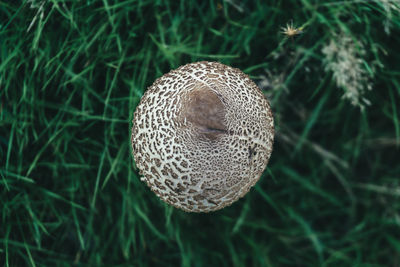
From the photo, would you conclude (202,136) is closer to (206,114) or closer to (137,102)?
(206,114)

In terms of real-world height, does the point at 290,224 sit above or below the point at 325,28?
below

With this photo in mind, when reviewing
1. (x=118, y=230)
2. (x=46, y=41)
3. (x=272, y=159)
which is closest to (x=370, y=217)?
(x=272, y=159)

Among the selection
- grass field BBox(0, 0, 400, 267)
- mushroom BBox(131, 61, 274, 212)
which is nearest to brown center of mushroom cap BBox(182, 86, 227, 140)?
mushroom BBox(131, 61, 274, 212)

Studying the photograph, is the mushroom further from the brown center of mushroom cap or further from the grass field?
the grass field

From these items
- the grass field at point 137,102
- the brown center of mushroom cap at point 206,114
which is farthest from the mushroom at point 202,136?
the grass field at point 137,102

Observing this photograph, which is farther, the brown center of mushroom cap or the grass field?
the grass field

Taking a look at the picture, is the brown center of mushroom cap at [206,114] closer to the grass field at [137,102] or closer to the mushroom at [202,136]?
the mushroom at [202,136]

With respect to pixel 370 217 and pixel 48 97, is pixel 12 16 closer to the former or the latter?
pixel 48 97

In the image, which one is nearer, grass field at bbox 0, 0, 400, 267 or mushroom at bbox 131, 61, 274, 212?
mushroom at bbox 131, 61, 274, 212
